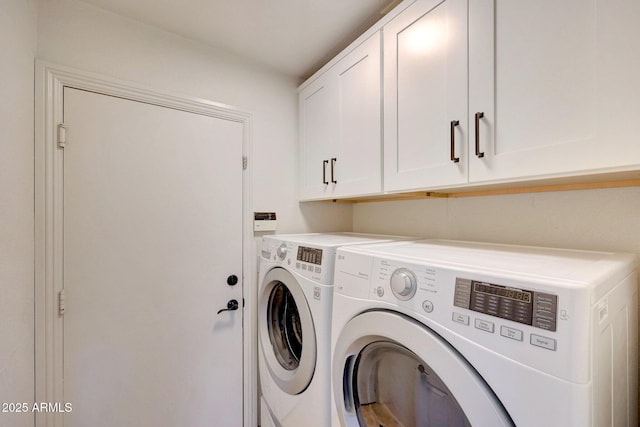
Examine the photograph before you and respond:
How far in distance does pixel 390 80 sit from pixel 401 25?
0.71 ft

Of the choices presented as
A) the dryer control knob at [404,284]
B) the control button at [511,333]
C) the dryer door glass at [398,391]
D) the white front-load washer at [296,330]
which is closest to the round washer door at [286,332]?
the white front-load washer at [296,330]

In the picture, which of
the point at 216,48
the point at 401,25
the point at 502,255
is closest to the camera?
the point at 502,255

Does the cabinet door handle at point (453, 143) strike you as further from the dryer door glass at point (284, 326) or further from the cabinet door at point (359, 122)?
the dryer door glass at point (284, 326)

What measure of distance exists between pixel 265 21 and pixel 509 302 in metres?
1.59

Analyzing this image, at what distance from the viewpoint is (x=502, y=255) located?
0.88 meters

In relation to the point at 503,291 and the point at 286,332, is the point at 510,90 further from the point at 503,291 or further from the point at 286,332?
the point at 286,332

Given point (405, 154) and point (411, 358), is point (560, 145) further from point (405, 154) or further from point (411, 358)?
point (411, 358)

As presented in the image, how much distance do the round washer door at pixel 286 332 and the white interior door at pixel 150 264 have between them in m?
0.26

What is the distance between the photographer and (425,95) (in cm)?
110

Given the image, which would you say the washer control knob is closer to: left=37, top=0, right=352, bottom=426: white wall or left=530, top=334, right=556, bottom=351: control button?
left=37, top=0, right=352, bottom=426: white wall

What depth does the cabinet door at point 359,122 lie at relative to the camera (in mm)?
1319

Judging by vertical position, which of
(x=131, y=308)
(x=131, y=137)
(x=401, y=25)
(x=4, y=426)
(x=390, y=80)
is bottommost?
(x=4, y=426)

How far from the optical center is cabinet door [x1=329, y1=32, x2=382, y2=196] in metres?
1.32

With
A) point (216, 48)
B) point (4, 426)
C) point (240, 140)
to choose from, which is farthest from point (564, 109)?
point (4, 426)
